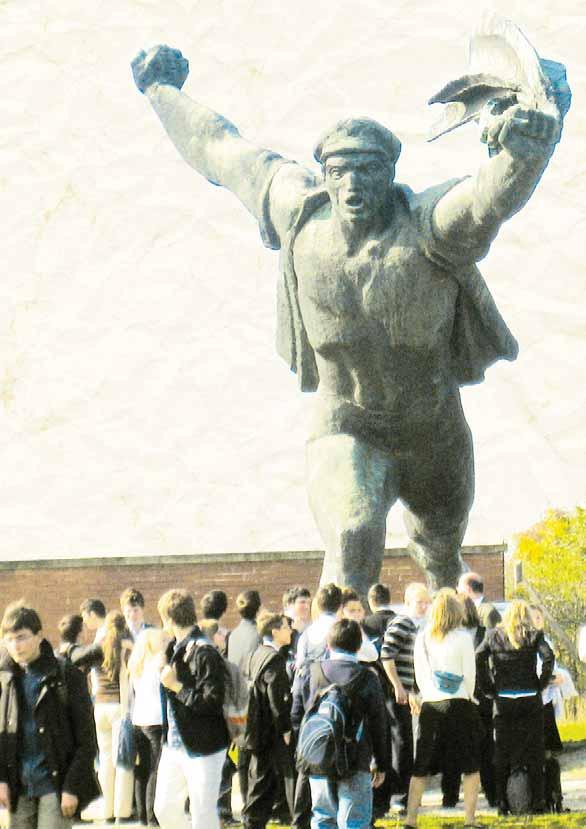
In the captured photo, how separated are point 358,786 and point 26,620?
1867 mm

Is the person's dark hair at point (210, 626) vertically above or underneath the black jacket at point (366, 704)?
above

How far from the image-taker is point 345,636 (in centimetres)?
847

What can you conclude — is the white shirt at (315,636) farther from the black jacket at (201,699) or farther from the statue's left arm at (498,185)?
the statue's left arm at (498,185)

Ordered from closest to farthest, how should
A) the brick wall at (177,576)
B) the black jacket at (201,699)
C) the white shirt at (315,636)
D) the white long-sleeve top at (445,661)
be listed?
the black jacket at (201,699) < the white shirt at (315,636) < the white long-sleeve top at (445,661) < the brick wall at (177,576)

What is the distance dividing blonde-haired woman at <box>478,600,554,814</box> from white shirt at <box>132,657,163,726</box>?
1.86 metres

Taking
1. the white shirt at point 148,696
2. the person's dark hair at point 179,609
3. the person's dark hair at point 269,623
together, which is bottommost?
the white shirt at point 148,696

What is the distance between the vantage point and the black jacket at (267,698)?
9.97 m

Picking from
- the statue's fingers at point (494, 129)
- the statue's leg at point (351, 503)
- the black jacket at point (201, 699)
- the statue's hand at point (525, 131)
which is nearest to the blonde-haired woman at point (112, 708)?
the black jacket at point (201, 699)

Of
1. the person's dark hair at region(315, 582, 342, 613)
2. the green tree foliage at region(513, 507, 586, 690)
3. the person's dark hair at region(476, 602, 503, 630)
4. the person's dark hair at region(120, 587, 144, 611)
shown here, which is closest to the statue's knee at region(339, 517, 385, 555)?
the person's dark hair at region(315, 582, 342, 613)

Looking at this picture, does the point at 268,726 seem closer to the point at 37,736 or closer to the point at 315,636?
the point at 315,636

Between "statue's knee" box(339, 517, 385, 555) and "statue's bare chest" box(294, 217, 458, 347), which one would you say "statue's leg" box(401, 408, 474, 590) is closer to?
"statue's knee" box(339, 517, 385, 555)

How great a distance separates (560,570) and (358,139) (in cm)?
2160

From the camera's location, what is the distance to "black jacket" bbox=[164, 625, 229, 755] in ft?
29.2

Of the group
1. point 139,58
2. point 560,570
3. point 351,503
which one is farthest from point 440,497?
point 560,570
